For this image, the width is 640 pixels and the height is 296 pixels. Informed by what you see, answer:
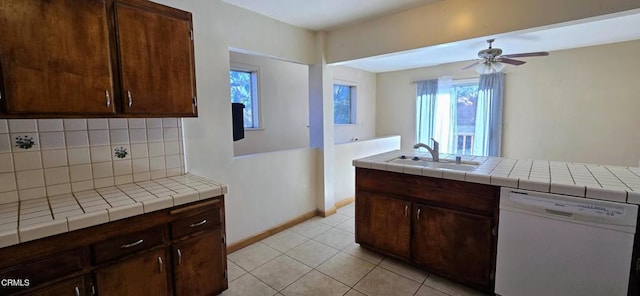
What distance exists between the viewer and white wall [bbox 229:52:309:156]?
14.1 feet

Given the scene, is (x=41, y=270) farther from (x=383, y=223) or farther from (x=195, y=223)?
(x=383, y=223)

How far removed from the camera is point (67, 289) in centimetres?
128

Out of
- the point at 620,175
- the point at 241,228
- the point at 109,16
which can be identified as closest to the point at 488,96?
the point at 620,175

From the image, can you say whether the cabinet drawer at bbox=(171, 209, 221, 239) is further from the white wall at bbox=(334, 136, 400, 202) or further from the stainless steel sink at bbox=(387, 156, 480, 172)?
the white wall at bbox=(334, 136, 400, 202)

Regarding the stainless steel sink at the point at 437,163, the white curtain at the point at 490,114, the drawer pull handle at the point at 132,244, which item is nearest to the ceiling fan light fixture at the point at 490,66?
the stainless steel sink at the point at 437,163

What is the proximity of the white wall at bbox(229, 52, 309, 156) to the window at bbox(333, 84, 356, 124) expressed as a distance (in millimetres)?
609

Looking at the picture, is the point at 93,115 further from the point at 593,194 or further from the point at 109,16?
the point at 593,194

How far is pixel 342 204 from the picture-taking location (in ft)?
13.1

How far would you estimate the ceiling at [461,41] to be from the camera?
7.92ft

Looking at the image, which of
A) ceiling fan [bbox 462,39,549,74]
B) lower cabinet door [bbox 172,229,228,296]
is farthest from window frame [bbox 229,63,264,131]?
ceiling fan [bbox 462,39,549,74]

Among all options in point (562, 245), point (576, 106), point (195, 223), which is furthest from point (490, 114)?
point (195, 223)

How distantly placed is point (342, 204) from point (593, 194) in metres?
2.80

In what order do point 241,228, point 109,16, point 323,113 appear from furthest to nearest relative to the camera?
point 323,113, point 241,228, point 109,16

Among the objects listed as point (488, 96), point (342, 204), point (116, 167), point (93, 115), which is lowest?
point (342, 204)
